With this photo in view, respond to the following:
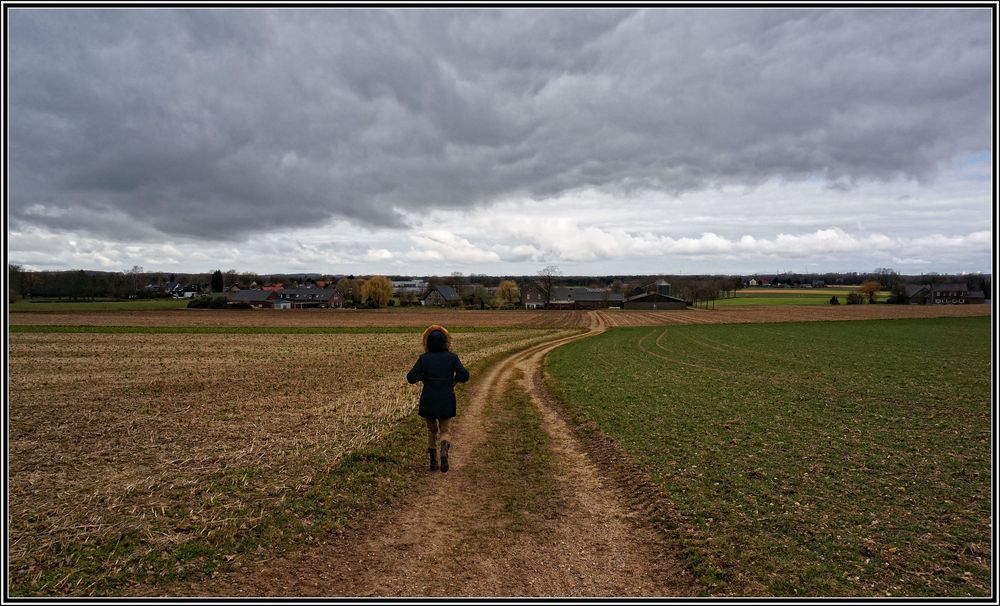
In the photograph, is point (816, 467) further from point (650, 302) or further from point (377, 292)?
point (650, 302)

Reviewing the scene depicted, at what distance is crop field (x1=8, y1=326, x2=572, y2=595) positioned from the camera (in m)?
7.13

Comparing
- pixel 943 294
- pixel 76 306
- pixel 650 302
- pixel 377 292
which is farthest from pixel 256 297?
pixel 943 294

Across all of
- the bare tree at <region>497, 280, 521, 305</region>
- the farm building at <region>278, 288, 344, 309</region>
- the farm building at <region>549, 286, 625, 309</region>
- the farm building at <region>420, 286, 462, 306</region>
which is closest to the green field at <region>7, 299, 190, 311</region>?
the farm building at <region>278, 288, 344, 309</region>

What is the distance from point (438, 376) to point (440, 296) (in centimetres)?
12156

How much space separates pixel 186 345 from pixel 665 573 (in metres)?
39.6

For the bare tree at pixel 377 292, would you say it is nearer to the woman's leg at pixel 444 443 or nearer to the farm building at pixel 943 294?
the woman's leg at pixel 444 443

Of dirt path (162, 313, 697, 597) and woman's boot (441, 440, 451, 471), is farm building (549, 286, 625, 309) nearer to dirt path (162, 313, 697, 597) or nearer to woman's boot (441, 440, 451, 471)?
woman's boot (441, 440, 451, 471)

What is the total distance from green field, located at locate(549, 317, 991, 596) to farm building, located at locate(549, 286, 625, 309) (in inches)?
4154

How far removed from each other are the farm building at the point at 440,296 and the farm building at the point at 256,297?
118ft

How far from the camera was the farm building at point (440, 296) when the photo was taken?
128500 millimetres

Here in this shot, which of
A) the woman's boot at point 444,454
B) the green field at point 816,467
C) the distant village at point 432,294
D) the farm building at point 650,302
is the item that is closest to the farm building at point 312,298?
the distant village at point 432,294

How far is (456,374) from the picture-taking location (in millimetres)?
10031

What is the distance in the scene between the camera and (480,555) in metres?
7.27

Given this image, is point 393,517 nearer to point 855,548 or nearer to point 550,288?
point 855,548
